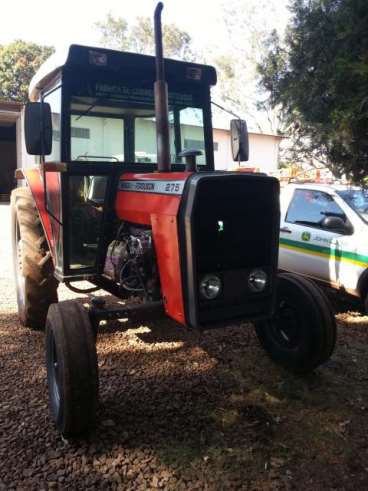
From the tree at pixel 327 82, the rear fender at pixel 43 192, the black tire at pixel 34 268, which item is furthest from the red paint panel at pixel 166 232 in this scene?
the tree at pixel 327 82

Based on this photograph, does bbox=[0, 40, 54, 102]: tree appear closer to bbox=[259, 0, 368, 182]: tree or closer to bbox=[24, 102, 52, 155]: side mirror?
bbox=[259, 0, 368, 182]: tree

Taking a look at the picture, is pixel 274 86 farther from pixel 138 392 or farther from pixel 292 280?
pixel 138 392

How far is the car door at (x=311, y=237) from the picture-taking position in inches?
206

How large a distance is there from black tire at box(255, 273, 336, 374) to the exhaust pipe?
1.38 metres

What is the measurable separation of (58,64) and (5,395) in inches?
98.8

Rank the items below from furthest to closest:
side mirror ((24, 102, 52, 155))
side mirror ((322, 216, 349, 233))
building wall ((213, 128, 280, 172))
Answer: building wall ((213, 128, 280, 172)) → side mirror ((322, 216, 349, 233)) → side mirror ((24, 102, 52, 155))

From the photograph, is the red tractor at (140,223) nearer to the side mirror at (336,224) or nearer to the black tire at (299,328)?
the black tire at (299,328)

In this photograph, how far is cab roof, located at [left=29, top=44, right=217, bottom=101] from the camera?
3385 millimetres

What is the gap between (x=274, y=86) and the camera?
197 inches

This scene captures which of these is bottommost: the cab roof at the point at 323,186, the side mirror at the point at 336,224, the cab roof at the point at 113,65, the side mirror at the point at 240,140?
the side mirror at the point at 336,224

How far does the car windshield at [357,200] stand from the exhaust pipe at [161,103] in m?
2.78

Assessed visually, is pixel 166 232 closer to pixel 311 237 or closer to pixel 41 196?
pixel 41 196

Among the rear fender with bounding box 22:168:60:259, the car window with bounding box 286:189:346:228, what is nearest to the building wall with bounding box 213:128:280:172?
the car window with bounding box 286:189:346:228

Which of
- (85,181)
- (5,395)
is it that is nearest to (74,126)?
(85,181)
